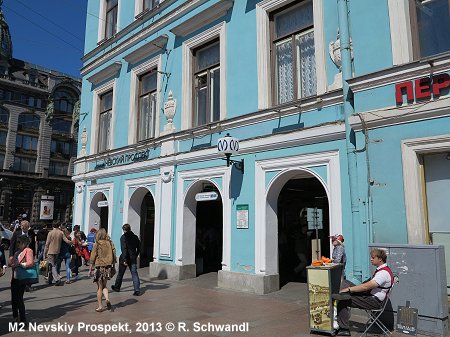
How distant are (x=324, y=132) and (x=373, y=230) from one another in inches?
94.2

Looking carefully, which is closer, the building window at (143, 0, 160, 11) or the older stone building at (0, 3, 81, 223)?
the building window at (143, 0, 160, 11)

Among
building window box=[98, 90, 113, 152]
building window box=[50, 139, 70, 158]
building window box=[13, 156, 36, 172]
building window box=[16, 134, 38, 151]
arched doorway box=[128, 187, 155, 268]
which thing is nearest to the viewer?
arched doorway box=[128, 187, 155, 268]

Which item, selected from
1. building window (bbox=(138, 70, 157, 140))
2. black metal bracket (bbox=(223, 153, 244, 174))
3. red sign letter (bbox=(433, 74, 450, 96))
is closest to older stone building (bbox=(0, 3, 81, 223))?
building window (bbox=(138, 70, 157, 140))

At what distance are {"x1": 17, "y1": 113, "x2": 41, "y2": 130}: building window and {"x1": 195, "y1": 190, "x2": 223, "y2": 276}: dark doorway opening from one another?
148ft

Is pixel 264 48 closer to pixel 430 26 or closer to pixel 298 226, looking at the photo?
pixel 430 26

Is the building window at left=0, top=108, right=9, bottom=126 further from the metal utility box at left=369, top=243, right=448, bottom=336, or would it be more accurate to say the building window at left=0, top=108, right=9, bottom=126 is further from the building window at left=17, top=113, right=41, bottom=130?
the metal utility box at left=369, top=243, right=448, bottom=336

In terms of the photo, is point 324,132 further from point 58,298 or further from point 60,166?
point 60,166

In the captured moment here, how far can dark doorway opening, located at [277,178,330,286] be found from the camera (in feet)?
41.0

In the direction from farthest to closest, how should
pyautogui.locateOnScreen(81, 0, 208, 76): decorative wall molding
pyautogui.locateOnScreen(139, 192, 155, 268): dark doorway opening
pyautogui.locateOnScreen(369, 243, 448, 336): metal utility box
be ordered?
1. pyautogui.locateOnScreen(139, 192, 155, 268): dark doorway opening
2. pyautogui.locateOnScreen(81, 0, 208, 76): decorative wall molding
3. pyautogui.locateOnScreen(369, 243, 448, 336): metal utility box

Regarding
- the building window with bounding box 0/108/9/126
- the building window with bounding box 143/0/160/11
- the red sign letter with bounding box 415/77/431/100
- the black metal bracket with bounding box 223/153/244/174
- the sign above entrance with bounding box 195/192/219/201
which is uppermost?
the building window with bounding box 0/108/9/126

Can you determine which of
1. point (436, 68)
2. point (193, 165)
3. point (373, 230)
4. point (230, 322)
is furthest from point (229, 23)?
point (230, 322)

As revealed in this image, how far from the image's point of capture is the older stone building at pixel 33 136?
4853 centimetres

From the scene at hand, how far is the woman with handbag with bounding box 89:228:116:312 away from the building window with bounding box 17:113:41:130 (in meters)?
49.1

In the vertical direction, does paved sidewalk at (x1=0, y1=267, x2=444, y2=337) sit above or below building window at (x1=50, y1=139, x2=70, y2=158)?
below
